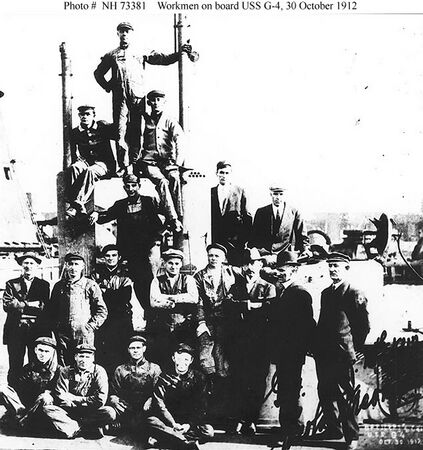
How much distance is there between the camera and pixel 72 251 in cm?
329

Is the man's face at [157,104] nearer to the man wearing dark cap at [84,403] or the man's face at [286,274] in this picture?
the man's face at [286,274]

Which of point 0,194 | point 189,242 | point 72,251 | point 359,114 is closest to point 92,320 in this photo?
point 72,251

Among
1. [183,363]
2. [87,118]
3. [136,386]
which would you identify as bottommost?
[136,386]

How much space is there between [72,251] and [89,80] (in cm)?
96

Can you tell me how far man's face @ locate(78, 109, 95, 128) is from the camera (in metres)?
3.29

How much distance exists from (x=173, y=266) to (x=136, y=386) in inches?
26.7

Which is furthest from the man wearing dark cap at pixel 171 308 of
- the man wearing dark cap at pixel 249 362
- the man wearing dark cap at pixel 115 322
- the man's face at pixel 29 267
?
the man's face at pixel 29 267

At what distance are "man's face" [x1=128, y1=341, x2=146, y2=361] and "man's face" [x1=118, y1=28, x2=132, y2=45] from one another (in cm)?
165

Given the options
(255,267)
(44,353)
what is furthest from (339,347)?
(44,353)

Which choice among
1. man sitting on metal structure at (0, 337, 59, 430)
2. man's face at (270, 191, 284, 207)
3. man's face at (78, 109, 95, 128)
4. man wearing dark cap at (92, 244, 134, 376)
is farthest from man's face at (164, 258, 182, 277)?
man's face at (78, 109, 95, 128)

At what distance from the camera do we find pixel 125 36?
3.28 metres

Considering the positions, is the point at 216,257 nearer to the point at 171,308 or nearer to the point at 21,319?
the point at 171,308

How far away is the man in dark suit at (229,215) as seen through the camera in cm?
322

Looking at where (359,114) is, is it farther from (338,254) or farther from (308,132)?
(338,254)
